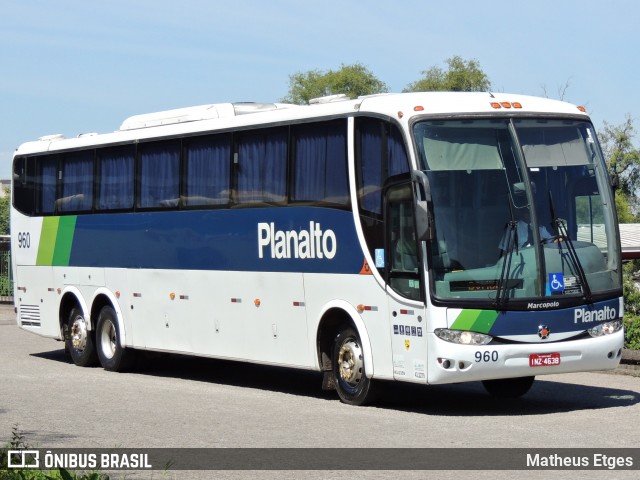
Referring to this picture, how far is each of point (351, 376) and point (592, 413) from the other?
284 cm

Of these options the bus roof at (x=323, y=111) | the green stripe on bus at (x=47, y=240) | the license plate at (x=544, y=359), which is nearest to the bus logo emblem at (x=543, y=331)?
the license plate at (x=544, y=359)

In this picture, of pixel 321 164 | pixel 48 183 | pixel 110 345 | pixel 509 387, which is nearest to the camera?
pixel 321 164

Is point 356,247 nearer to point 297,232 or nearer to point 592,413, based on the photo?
point 297,232

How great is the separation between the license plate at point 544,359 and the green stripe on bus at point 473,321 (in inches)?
24.9

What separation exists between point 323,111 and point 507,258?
3215 millimetres

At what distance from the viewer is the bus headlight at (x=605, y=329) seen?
1458 cm

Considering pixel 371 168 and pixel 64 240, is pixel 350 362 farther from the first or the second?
pixel 64 240

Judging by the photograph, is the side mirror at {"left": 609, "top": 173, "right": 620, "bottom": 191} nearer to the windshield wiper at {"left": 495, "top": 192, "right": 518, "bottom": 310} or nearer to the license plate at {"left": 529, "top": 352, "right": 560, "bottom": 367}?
the windshield wiper at {"left": 495, "top": 192, "right": 518, "bottom": 310}

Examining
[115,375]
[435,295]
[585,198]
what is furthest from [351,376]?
[115,375]

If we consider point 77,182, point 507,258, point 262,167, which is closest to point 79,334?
point 77,182

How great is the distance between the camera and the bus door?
14180 millimetres

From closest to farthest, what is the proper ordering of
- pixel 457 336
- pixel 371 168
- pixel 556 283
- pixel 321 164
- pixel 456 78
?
pixel 457 336
pixel 556 283
pixel 371 168
pixel 321 164
pixel 456 78

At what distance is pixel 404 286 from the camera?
1446 cm

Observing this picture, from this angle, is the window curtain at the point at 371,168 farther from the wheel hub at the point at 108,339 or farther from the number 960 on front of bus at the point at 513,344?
the wheel hub at the point at 108,339
